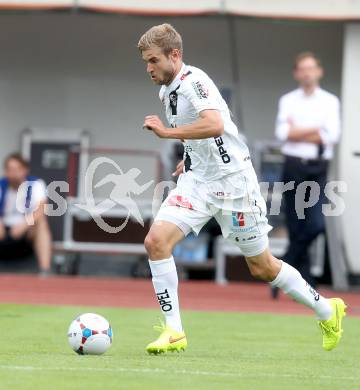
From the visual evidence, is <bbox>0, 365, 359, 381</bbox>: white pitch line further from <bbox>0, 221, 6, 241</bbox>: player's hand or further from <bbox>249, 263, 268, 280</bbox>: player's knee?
<bbox>0, 221, 6, 241</bbox>: player's hand

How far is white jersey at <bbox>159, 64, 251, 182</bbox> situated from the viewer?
8.05 metres

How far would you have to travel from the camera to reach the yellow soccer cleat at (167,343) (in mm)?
7871

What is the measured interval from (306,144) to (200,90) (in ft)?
17.3

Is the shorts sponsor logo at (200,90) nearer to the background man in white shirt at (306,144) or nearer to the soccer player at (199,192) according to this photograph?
the soccer player at (199,192)

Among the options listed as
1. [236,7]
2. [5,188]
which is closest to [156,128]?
[236,7]

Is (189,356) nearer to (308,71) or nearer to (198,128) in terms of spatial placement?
(198,128)

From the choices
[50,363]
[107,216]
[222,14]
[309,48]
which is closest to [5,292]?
[107,216]

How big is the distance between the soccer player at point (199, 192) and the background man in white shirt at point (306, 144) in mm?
4283

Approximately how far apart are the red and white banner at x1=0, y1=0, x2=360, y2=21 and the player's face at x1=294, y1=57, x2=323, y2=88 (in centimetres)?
149

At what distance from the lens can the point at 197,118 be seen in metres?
8.13

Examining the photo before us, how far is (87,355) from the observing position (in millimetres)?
7715

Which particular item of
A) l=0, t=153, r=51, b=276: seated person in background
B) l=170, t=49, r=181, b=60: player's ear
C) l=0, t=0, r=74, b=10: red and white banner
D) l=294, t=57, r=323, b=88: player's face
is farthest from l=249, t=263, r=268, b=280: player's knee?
l=0, t=153, r=51, b=276: seated person in background

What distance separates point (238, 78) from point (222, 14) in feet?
7.96

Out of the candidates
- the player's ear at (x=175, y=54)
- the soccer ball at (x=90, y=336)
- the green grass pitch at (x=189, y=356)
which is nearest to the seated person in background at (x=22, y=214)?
the green grass pitch at (x=189, y=356)
